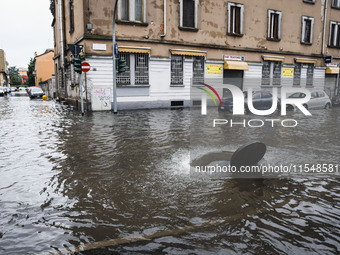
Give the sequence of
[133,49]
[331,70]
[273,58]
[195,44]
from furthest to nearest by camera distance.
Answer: [331,70], [273,58], [195,44], [133,49]

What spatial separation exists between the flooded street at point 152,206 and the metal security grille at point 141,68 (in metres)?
Result: 12.1

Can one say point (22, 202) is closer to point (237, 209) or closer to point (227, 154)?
point (237, 209)

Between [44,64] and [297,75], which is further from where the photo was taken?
[44,64]

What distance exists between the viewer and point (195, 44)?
20000 millimetres

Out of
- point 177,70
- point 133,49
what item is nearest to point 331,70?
point 177,70

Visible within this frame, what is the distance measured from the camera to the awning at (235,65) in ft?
69.4

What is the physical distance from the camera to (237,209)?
3.85 metres

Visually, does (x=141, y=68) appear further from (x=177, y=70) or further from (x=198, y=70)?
(x=198, y=70)

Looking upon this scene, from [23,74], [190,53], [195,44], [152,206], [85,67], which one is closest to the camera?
[152,206]

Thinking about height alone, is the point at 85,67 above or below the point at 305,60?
below

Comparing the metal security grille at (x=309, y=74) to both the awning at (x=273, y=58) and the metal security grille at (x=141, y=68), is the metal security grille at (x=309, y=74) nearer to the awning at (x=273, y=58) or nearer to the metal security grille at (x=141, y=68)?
the awning at (x=273, y=58)

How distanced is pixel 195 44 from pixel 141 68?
14.1ft

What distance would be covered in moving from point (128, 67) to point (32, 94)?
19914 millimetres

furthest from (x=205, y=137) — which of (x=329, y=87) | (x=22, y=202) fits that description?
(x=329, y=87)
